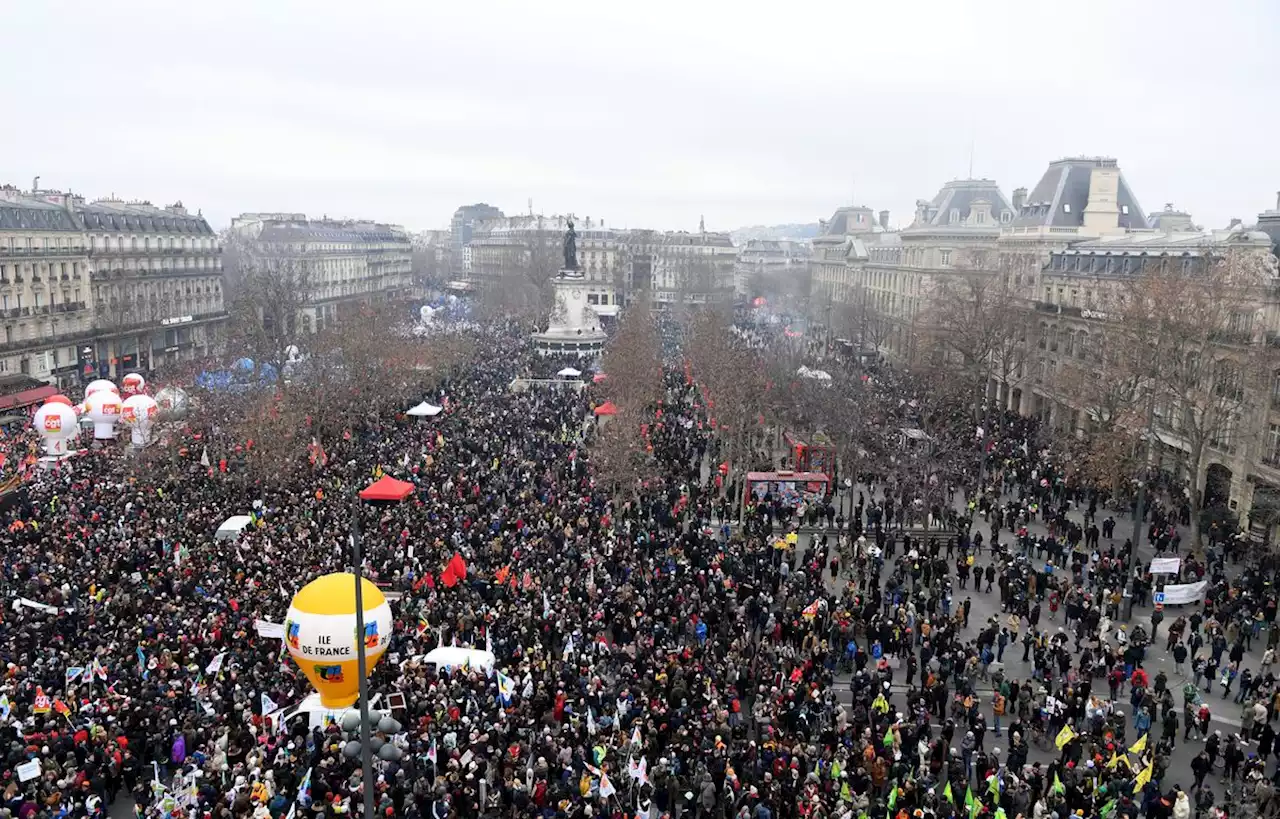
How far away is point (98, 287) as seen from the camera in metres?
64.6

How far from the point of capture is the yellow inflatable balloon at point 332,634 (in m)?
18.8

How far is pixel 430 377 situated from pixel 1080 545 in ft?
120

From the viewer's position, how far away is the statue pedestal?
75750mm

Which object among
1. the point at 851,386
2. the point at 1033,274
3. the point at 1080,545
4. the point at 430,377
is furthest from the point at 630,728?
the point at 1033,274

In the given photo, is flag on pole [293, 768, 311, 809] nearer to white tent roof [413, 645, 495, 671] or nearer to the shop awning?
white tent roof [413, 645, 495, 671]

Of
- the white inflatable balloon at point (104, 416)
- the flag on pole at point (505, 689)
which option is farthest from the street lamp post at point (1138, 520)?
the white inflatable balloon at point (104, 416)

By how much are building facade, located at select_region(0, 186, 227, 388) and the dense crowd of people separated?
1025 inches

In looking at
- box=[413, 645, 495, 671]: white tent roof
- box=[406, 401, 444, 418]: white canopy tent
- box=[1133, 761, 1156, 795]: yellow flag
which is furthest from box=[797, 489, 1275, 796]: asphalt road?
box=[406, 401, 444, 418]: white canopy tent

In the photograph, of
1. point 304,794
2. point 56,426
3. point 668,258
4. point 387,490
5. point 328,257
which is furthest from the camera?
point 668,258

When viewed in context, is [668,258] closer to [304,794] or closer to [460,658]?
[460,658]

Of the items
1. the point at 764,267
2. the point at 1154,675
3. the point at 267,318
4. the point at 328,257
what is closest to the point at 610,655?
the point at 1154,675

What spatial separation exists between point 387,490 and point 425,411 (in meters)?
15.4

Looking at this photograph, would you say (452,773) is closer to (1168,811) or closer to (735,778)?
(735,778)

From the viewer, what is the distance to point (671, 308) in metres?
132
